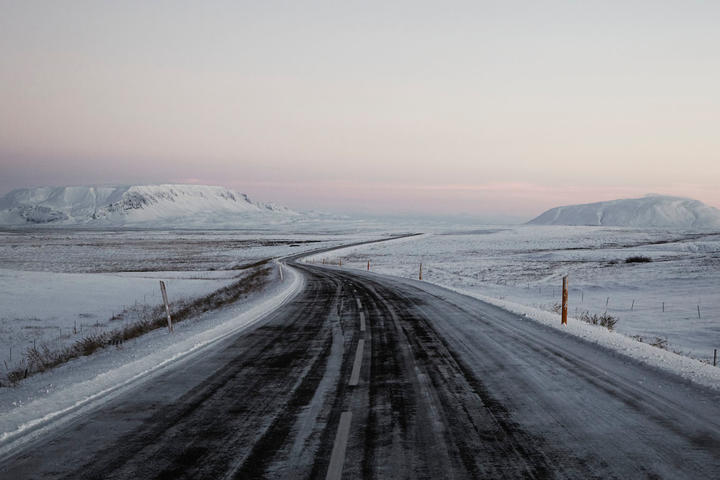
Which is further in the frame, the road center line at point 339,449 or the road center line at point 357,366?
the road center line at point 357,366

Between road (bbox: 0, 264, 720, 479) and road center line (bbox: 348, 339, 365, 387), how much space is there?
3 centimetres

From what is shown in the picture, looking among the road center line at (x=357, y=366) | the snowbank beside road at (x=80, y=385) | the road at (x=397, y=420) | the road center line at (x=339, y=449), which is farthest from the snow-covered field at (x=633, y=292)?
the snowbank beside road at (x=80, y=385)

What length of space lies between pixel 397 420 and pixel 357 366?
215 centimetres

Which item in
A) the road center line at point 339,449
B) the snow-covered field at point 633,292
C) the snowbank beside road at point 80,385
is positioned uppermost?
the road center line at point 339,449

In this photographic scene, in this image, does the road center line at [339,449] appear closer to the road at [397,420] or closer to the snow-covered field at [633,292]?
the road at [397,420]

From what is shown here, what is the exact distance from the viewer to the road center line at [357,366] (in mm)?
5836

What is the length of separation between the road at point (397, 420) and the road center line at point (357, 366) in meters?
0.03

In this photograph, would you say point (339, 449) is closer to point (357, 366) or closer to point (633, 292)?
point (357, 366)

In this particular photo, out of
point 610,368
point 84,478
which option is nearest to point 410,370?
point 610,368

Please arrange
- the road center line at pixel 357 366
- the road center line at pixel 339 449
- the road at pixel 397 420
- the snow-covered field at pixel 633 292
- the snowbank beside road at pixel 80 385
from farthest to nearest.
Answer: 1. the snow-covered field at pixel 633 292
2. the road center line at pixel 357 366
3. the snowbank beside road at pixel 80 385
4. the road at pixel 397 420
5. the road center line at pixel 339 449

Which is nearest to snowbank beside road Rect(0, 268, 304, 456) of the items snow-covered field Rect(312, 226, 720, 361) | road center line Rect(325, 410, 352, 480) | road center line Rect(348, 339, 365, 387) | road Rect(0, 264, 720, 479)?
road Rect(0, 264, 720, 479)

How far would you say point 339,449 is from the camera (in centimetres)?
384

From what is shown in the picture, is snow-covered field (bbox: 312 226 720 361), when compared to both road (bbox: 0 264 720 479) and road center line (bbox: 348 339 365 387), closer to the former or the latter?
road (bbox: 0 264 720 479)

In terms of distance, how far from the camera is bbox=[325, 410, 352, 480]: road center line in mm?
3422
